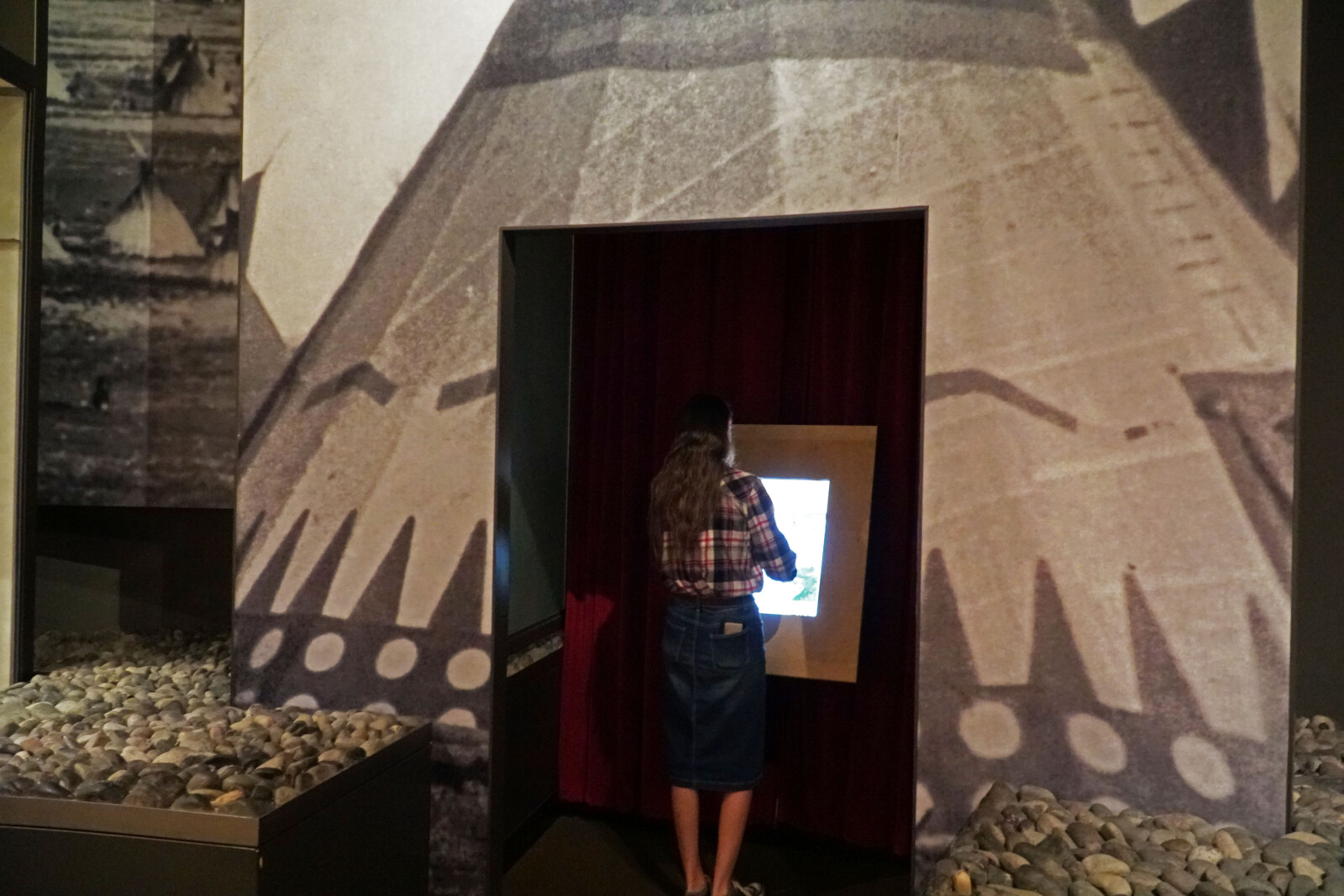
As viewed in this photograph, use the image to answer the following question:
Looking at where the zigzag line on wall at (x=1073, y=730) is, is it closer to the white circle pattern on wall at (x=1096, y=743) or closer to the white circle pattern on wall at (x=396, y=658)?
the white circle pattern on wall at (x=1096, y=743)

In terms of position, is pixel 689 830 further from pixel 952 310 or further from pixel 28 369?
pixel 28 369

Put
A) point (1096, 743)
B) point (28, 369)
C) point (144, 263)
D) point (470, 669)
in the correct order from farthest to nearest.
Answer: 1. point (144, 263)
2. point (28, 369)
3. point (470, 669)
4. point (1096, 743)

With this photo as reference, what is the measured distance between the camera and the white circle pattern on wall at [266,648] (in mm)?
2842

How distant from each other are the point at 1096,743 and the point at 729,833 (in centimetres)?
114

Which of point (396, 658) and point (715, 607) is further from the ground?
point (715, 607)

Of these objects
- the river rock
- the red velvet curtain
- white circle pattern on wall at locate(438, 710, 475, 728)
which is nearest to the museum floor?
the red velvet curtain

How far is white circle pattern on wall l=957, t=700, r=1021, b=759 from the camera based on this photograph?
2217mm

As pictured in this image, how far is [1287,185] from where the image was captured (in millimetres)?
2068

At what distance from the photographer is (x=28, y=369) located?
120 inches

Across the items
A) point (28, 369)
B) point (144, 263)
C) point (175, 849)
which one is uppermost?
point (144, 263)

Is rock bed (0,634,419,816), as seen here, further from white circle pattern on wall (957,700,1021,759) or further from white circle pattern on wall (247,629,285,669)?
white circle pattern on wall (957,700,1021,759)

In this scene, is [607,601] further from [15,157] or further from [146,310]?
[15,157]

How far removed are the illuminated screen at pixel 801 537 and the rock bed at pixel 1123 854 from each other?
40.4 inches

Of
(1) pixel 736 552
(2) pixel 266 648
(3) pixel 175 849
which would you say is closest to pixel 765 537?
(1) pixel 736 552
